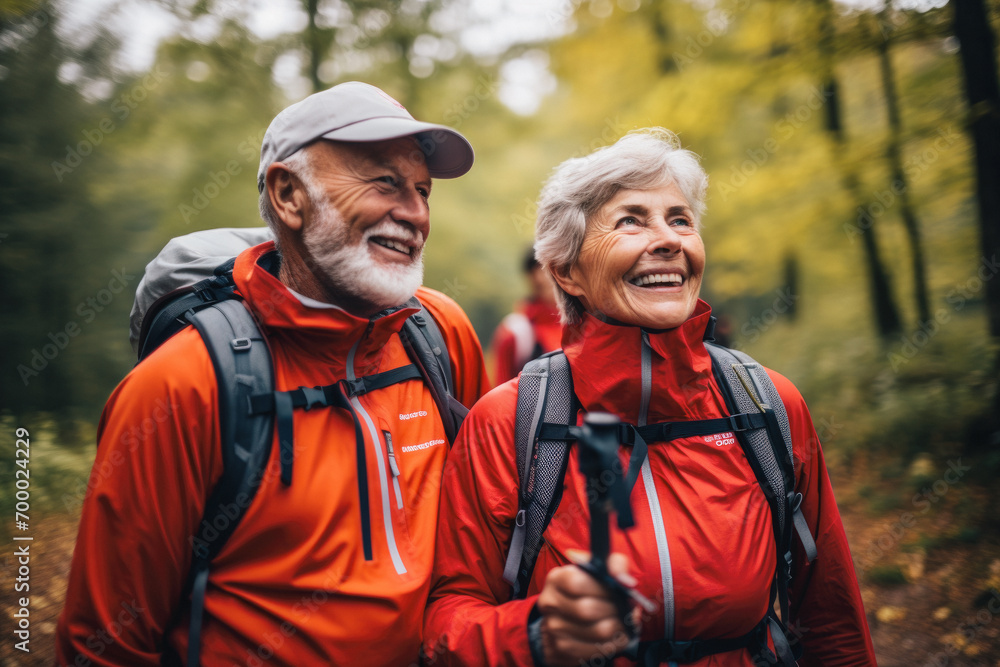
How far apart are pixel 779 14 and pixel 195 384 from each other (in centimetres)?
650

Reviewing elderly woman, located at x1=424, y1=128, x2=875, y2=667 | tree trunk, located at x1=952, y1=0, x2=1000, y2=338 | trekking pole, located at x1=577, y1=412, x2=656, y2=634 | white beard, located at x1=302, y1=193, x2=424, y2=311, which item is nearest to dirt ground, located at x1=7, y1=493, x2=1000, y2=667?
tree trunk, located at x1=952, y1=0, x2=1000, y2=338

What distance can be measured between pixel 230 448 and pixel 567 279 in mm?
1297

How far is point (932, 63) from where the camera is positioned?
530 cm

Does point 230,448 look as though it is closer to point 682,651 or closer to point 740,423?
point 682,651

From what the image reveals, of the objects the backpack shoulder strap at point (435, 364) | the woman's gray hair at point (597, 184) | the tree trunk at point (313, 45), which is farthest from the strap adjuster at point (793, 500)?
the tree trunk at point (313, 45)

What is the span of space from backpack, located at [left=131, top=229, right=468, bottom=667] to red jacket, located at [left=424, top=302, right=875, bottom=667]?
1.13 ft

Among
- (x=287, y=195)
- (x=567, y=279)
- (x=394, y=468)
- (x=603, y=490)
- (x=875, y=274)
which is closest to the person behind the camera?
(x=603, y=490)

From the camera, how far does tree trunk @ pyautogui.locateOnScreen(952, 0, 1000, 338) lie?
14.8 ft

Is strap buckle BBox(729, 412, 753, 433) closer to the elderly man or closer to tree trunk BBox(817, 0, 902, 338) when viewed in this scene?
the elderly man

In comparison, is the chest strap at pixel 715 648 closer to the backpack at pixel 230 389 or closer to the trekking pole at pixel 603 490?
the trekking pole at pixel 603 490

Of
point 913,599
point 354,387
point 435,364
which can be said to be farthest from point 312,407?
point 913,599

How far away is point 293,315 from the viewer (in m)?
1.81

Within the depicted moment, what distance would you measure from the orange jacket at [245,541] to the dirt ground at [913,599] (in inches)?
126

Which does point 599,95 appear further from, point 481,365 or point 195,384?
point 195,384
